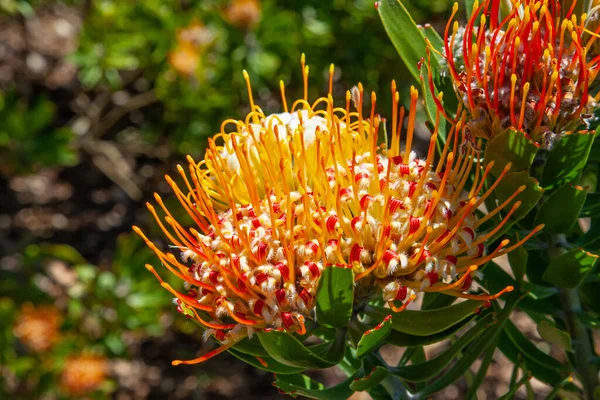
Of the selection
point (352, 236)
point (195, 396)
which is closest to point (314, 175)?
point (352, 236)

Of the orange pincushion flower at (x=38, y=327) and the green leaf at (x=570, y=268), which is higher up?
the green leaf at (x=570, y=268)

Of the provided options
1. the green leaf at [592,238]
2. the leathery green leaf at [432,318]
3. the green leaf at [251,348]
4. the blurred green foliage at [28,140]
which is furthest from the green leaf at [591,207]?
the blurred green foliage at [28,140]

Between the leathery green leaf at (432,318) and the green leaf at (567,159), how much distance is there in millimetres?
203

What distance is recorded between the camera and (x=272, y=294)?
0.81 meters

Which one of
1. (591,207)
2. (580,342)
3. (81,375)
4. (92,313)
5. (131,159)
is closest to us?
(591,207)

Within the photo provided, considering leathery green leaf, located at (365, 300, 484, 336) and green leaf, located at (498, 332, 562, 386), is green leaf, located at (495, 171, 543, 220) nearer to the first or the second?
leathery green leaf, located at (365, 300, 484, 336)

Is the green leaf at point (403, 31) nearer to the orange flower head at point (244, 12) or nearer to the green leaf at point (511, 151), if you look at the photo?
the green leaf at point (511, 151)

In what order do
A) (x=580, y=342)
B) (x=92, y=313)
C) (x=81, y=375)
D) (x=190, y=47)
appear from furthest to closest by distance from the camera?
(x=190, y=47) < (x=92, y=313) < (x=81, y=375) < (x=580, y=342)

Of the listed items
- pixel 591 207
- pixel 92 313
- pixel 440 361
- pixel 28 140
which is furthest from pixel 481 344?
pixel 28 140

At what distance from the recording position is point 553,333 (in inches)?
38.1

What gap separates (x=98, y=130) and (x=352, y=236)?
2650mm

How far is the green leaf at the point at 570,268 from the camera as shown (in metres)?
0.89

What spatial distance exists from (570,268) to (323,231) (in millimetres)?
359

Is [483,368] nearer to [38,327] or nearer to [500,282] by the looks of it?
[500,282]
